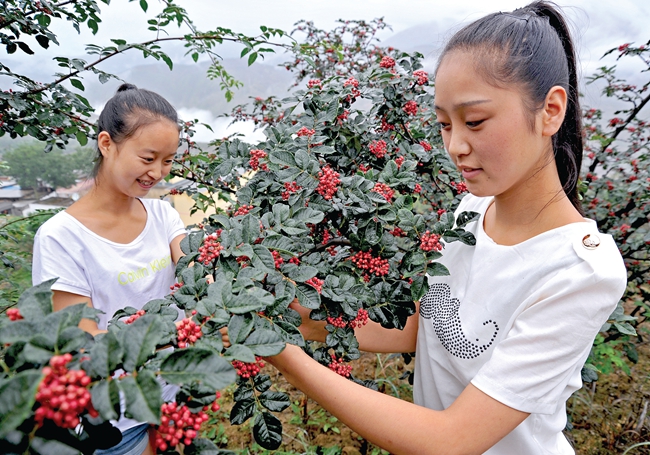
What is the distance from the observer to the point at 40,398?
43 cm

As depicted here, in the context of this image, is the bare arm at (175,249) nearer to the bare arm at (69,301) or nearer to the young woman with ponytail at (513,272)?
the bare arm at (69,301)

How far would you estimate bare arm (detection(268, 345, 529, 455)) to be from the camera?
0.84 meters

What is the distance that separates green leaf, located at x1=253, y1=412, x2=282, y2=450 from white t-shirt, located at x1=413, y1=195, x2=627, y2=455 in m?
0.47

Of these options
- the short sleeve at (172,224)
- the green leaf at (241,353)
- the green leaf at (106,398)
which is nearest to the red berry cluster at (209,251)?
the green leaf at (241,353)

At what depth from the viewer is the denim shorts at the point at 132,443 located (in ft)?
4.86

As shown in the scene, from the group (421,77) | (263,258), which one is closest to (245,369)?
(263,258)

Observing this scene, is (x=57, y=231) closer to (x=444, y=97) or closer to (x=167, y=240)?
(x=167, y=240)

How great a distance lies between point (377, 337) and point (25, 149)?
149 inches

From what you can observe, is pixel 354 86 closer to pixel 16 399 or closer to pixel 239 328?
pixel 239 328

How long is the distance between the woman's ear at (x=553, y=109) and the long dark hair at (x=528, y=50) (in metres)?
0.02

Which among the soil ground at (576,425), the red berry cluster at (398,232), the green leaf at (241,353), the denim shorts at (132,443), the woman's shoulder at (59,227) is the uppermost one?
the green leaf at (241,353)

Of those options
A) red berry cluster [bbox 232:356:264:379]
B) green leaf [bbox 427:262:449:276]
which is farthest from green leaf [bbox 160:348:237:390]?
green leaf [bbox 427:262:449:276]

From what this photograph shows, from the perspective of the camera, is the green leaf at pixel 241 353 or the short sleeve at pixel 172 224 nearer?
the green leaf at pixel 241 353

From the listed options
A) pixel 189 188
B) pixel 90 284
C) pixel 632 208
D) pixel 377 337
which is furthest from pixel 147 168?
pixel 632 208
